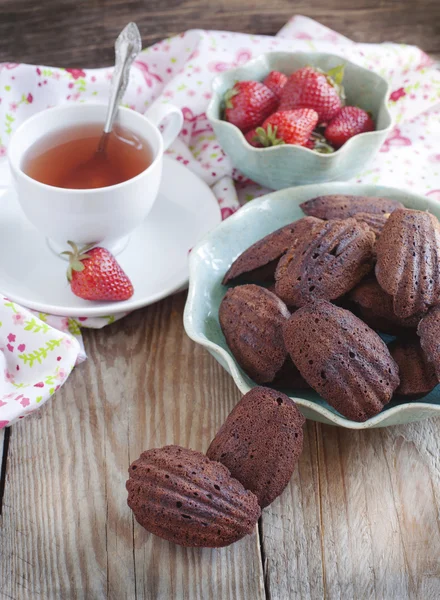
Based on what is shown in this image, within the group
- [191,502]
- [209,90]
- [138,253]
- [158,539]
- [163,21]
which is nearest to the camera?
[191,502]

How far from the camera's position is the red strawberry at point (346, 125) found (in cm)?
158

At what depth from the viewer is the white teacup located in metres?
1.31

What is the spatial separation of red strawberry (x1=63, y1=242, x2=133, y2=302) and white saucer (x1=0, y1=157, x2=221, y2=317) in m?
0.02

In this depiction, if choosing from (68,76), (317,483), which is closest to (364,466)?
(317,483)

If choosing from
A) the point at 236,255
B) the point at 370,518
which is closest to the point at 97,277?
the point at 236,255

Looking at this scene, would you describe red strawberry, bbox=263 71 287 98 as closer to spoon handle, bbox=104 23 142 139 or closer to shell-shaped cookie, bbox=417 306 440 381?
spoon handle, bbox=104 23 142 139

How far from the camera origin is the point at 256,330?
1136 mm

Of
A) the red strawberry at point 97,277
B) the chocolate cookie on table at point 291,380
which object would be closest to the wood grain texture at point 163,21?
the red strawberry at point 97,277

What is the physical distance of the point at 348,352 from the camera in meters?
1.04

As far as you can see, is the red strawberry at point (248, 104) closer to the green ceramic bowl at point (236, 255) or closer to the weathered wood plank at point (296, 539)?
the green ceramic bowl at point (236, 255)

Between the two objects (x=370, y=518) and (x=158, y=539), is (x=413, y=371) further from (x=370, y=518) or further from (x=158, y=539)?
(x=158, y=539)

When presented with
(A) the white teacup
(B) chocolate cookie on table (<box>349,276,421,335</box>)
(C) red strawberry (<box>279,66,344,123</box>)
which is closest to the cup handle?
(A) the white teacup

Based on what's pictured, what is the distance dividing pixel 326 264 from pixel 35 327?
1.78 ft

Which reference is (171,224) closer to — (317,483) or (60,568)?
(317,483)
